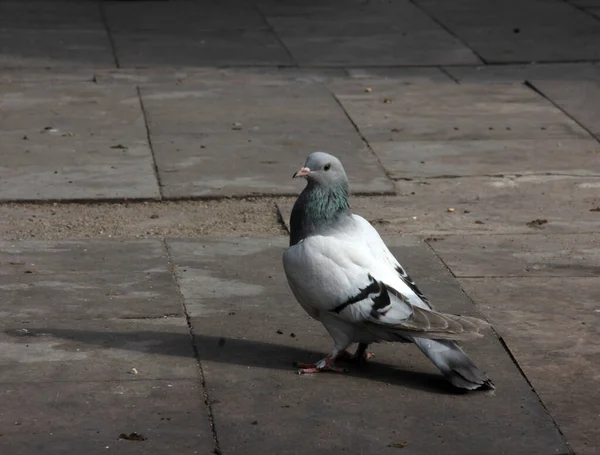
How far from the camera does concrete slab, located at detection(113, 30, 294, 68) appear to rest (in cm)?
1291

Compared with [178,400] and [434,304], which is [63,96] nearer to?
[434,304]

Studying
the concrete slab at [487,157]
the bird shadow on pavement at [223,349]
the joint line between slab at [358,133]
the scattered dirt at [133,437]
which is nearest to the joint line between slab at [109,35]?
the joint line between slab at [358,133]

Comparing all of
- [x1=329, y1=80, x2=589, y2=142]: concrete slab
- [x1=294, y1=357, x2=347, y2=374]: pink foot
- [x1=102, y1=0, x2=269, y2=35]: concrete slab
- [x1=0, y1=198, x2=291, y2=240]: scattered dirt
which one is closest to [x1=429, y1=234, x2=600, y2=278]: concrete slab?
[x1=0, y1=198, x2=291, y2=240]: scattered dirt

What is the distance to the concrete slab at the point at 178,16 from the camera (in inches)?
585

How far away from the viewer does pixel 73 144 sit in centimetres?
983

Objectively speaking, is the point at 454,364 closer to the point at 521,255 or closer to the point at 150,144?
the point at 521,255

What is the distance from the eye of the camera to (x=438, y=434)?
5.07 metres

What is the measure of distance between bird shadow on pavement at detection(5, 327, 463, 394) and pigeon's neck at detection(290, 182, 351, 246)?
602 mm

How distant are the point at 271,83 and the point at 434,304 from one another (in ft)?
19.1

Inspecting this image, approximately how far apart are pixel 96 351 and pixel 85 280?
1.06 metres

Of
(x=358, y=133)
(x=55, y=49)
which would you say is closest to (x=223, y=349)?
(x=358, y=133)

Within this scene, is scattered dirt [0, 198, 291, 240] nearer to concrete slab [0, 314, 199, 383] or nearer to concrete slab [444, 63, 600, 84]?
concrete slab [0, 314, 199, 383]

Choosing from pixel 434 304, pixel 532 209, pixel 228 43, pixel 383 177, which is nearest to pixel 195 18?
pixel 228 43

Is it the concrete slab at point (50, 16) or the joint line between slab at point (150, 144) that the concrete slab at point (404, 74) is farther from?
the concrete slab at point (50, 16)
